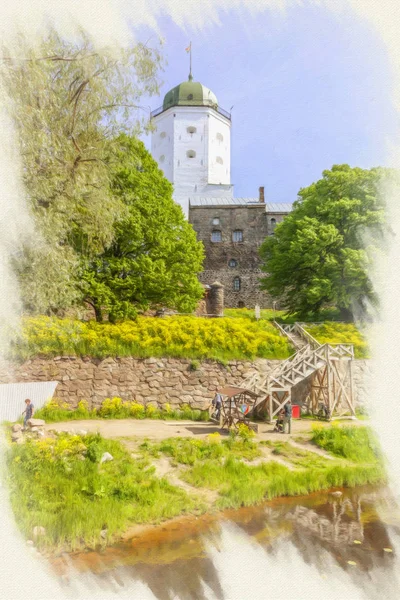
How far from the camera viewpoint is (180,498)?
31.7 feet

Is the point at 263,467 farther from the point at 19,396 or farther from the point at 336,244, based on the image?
the point at 336,244

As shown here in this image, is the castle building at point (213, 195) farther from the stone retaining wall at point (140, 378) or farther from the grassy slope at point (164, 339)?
the stone retaining wall at point (140, 378)

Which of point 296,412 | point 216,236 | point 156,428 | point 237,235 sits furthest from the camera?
point 237,235

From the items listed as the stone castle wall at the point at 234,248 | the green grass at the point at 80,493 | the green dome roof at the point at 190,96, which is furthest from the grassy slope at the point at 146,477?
the green dome roof at the point at 190,96

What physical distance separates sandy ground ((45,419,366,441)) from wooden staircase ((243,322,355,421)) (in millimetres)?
1147

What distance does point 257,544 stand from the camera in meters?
7.77

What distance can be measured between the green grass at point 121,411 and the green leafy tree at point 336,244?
1095cm

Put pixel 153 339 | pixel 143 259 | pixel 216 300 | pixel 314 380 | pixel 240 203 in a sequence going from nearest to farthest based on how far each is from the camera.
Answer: pixel 153 339, pixel 314 380, pixel 143 259, pixel 216 300, pixel 240 203

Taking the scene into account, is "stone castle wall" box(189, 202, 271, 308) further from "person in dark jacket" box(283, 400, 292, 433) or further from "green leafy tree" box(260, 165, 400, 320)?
"person in dark jacket" box(283, 400, 292, 433)

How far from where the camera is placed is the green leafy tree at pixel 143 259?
20.5m

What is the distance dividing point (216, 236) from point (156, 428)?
3170 cm

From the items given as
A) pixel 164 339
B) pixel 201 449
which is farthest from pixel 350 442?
pixel 164 339

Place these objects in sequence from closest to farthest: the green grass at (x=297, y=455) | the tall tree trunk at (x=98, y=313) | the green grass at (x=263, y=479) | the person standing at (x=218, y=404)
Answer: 1. the green grass at (x=263, y=479)
2. the green grass at (x=297, y=455)
3. the person standing at (x=218, y=404)
4. the tall tree trunk at (x=98, y=313)

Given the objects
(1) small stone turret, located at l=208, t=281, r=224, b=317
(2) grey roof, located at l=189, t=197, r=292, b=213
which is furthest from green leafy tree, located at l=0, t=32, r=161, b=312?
(2) grey roof, located at l=189, t=197, r=292, b=213
